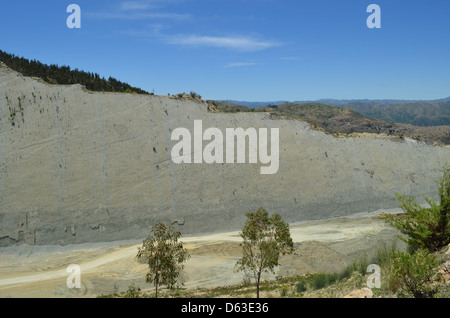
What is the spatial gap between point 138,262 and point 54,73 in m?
25.1

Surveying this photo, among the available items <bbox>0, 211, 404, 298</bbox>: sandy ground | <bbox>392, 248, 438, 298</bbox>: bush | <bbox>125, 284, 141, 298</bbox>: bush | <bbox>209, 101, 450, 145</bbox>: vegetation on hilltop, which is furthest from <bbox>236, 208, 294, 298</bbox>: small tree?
<bbox>209, 101, 450, 145</bbox>: vegetation on hilltop

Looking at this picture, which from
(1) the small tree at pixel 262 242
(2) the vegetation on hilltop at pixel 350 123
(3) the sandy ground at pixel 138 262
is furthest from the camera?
(2) the vegetation on hilltop at pixel 350 123

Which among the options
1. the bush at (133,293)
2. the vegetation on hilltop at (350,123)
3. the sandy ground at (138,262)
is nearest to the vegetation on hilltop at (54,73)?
the sandy ground at (138,262)

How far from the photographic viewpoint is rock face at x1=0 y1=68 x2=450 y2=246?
77.5ft

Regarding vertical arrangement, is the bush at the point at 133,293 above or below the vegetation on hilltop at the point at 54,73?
below

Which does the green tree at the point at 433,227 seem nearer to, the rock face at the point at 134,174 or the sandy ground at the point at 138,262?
the sandy ground at the point at 138,262

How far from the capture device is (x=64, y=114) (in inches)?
1017

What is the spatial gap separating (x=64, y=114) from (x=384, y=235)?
74.3ft

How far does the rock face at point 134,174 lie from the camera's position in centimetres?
2362

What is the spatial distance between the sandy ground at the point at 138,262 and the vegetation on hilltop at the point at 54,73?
1549 centimetres

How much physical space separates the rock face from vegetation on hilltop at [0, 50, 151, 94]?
249 inches

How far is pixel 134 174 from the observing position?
25.9 metres

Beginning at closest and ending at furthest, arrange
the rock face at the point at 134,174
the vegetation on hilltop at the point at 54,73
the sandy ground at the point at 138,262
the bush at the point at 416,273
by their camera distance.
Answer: the bush at the point at 416,273, the sandy ground at the point at 138,262, the rock face at the point at 134,174, the vegetation on hilltop at the point at 54,73

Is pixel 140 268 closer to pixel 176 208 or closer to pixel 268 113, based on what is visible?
pixel 176 208
